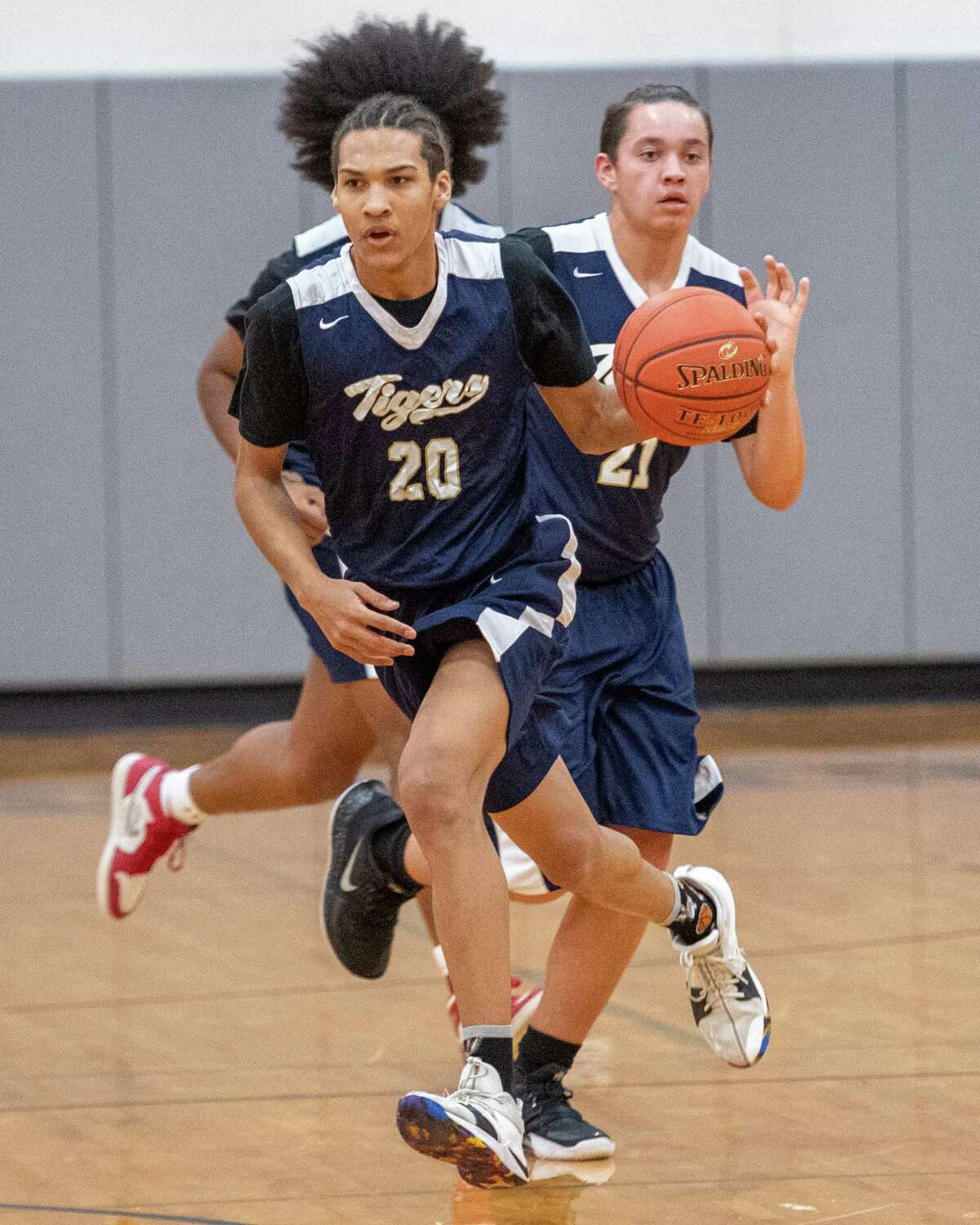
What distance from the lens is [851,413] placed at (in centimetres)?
870

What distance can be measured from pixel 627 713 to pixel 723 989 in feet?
1.75

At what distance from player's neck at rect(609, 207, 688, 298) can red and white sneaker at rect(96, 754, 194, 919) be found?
183 centimetres

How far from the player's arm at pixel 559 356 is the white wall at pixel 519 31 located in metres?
5.91

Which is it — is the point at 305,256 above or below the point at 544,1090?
above

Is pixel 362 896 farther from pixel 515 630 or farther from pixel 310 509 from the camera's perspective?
pixel 515 630

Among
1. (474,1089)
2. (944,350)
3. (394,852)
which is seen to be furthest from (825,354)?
(474,1089)

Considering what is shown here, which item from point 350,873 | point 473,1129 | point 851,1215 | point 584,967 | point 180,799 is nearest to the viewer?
point 473,1129

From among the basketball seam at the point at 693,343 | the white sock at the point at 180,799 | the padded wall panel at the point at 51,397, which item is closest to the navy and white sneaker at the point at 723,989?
the basketball seam at the point at 693,343

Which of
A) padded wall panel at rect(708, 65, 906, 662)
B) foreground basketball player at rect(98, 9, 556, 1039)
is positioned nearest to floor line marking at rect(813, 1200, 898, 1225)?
foreground basketball player at rect(98, 9, 556, 1039)

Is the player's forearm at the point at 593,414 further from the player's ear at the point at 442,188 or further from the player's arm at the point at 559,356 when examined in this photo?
the player's ear at the point at 442,188

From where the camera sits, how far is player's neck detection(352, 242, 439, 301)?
2.89 metres

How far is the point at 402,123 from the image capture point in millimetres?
2854

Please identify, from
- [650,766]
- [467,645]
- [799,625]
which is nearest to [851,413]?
[799,625]

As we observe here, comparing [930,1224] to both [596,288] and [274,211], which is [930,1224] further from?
[274,211]
